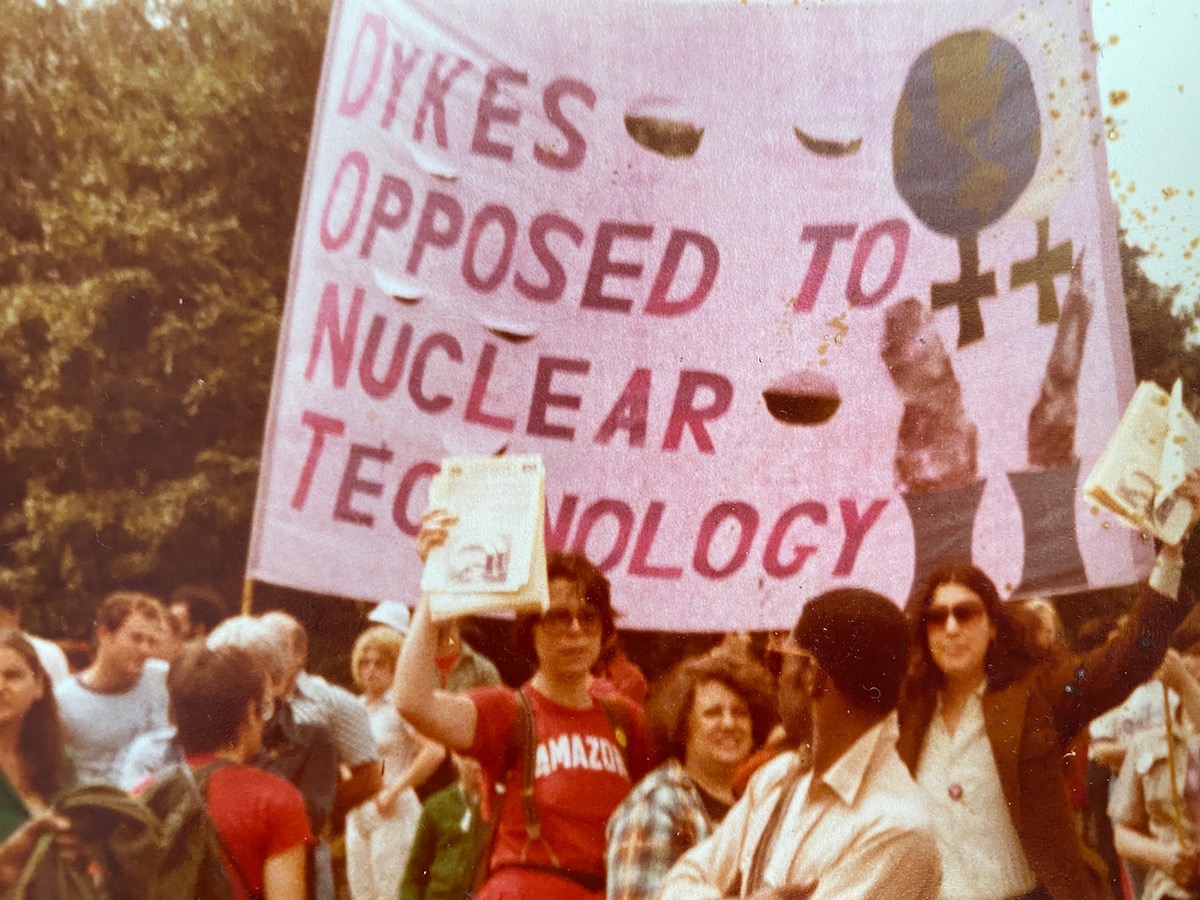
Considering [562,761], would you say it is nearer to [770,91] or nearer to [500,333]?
[500,333]

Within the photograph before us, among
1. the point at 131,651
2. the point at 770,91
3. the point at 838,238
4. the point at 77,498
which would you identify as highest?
the point at 770,91

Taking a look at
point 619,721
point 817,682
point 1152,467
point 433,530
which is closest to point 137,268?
point 433,530

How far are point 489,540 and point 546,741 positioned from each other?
62 cm

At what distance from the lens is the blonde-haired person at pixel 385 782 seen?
4449 mm

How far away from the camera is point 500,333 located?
4.67 meters

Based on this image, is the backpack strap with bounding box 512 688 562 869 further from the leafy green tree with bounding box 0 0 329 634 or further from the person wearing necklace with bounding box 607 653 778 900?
the leafy green tree with bounding box 0 0 329 634

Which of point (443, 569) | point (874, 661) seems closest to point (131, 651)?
point (443, 569)

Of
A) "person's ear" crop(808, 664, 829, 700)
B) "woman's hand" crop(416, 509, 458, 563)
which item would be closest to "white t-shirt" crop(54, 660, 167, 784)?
"woman's hand" crop(416, 509, 458, 563)

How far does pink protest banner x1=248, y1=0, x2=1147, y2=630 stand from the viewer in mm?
4609

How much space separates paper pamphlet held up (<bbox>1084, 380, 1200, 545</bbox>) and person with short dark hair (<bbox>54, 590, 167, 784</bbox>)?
2.92 meters

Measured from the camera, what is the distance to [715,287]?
4.69 meters

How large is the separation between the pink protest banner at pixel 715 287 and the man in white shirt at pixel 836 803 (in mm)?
178

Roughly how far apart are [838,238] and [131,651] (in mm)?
2545

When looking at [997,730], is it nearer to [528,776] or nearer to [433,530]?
[528,776]
